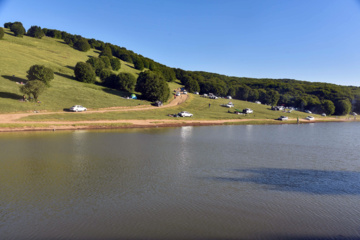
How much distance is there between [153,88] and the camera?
288ft

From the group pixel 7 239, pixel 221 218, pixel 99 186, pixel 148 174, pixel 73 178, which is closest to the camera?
pixel 7 239

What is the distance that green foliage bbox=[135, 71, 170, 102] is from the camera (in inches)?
3467

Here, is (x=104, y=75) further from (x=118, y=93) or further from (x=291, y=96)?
(x=291, y=96)

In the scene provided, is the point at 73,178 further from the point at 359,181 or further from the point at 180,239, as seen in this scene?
the point at 359,181

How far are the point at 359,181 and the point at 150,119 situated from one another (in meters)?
48.8

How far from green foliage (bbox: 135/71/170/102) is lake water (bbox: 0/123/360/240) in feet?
195

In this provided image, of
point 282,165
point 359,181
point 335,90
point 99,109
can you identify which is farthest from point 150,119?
point 335,90

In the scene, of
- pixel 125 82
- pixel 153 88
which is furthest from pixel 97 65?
pixel 153 88

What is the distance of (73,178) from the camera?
19.9 metres

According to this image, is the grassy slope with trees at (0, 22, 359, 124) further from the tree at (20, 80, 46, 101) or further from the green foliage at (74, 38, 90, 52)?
the tree at (20, 80, 46, 101)

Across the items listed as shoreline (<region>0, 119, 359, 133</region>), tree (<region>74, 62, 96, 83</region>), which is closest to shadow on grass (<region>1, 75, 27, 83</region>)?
tree (<region>74, 62, 96, 83</region>)

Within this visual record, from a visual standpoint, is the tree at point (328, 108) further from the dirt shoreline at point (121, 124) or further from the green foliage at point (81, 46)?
the green foliage at point (81, 46)

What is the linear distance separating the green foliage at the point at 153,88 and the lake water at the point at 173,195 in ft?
195

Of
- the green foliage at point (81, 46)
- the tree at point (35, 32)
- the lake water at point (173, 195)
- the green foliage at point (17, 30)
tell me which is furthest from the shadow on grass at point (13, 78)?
the tree at point (35, 32)
